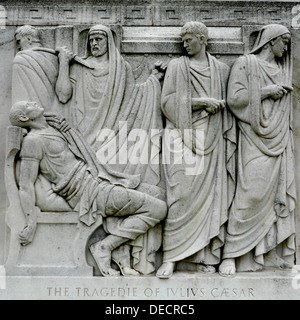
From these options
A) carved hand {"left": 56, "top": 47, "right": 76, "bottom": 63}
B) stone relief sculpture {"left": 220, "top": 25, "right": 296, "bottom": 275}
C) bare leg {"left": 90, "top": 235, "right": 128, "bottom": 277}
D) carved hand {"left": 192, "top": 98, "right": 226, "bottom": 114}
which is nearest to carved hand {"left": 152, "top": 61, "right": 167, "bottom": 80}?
carved hand {"left": 192, "top": 98, "right": 226, "bottom": 114}

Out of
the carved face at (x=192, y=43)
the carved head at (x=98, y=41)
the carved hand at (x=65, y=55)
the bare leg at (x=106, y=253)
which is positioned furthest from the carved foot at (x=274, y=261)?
the carved hand at (x=65, y=55)

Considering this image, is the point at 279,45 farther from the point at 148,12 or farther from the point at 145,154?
the point at 145,154

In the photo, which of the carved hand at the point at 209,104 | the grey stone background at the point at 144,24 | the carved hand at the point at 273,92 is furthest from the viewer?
the grey stone background at the point at 144,24

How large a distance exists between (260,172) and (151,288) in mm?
1994

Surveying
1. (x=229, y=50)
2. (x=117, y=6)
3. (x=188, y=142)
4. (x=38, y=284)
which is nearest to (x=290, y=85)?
(x=229, y=50)

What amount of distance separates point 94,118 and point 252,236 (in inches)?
98.7

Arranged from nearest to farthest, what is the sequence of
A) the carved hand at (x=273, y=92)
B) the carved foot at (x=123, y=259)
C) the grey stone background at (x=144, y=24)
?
the carved foot at (x=123, y=259) < the carved hand at (x=273, y=92) < the grey stone background at (x=144, y=24)

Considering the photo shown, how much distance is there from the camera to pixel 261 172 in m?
6.83

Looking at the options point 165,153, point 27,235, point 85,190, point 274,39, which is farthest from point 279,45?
point 27,235

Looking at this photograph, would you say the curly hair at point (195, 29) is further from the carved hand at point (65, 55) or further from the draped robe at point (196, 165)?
the carved hand at point (65, 55)

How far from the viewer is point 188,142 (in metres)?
6.84

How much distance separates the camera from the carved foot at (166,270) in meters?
6.63

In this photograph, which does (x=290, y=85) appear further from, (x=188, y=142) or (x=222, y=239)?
(x=222, y=239)

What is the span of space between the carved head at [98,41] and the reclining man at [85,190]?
106 centimetres
